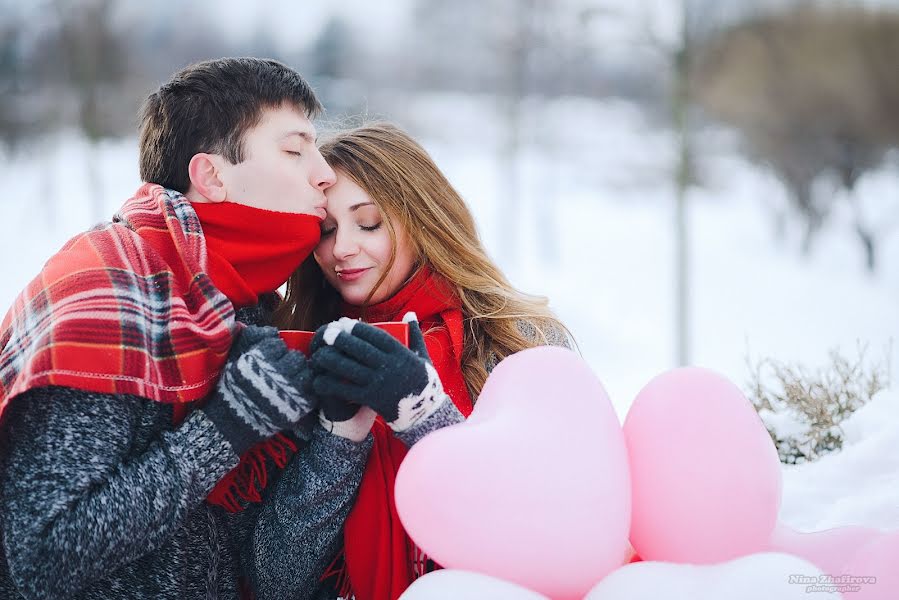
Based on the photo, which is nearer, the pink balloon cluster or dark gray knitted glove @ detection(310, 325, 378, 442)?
the pink balloon cluster

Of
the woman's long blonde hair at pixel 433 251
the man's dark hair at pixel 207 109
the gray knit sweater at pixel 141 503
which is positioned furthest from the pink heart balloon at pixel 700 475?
the man's dark hair at pixel 207 109

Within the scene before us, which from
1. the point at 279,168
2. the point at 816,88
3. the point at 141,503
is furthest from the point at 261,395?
the point at 816,88

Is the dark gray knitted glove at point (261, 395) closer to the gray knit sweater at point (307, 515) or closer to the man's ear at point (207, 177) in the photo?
the gray knit sweater at point (307, 515)

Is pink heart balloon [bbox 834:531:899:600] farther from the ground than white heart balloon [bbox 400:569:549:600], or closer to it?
closer to it

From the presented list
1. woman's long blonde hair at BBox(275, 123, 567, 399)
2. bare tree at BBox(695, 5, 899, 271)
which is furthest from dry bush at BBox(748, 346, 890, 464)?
bare tree at BBox(695, 5, 899, 271)

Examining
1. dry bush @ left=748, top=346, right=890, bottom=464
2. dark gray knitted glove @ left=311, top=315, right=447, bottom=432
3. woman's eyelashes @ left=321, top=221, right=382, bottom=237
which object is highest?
woman's eyelashes @ left=321, top=221, right=382, bottom=237

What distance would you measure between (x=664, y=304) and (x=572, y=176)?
5390 millimetres

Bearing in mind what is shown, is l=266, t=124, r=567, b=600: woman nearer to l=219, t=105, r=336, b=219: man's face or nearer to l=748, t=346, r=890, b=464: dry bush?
l=219, t=105, r=336, b=219: man's face

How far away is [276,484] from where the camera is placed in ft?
5.96

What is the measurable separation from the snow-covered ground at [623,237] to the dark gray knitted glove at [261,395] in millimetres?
4301

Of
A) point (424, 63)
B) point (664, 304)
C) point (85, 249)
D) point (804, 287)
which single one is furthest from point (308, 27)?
point (85, 249)

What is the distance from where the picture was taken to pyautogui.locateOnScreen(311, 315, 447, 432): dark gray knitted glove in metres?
1.50

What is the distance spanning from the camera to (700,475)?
1.38 m

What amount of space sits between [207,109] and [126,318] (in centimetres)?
61
